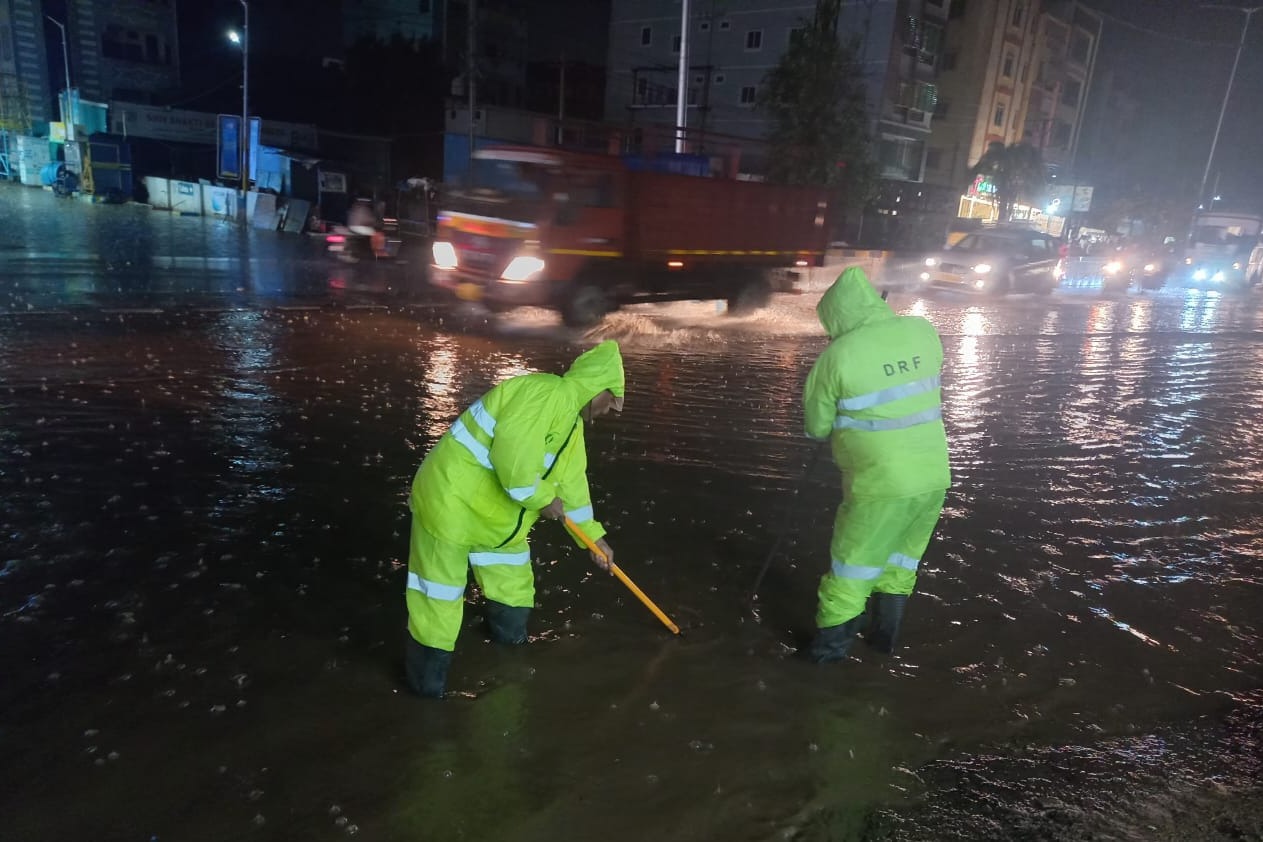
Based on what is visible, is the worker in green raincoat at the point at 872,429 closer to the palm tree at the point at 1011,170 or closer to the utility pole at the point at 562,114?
the utility pole at the point at 562,114

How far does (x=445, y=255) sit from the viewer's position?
39.6ft

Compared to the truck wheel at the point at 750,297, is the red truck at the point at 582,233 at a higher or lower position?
higher

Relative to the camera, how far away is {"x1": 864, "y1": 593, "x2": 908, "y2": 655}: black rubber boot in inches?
150

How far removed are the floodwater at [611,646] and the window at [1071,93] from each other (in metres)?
46.1

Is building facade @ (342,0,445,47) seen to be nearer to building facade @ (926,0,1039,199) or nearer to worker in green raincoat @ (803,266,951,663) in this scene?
building facade @ (926,0,1039,199)

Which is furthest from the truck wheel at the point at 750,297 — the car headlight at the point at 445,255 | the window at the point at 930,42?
the window at the point at 930,42

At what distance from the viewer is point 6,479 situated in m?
5.05

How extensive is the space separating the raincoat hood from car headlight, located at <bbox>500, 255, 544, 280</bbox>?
8.51 metres

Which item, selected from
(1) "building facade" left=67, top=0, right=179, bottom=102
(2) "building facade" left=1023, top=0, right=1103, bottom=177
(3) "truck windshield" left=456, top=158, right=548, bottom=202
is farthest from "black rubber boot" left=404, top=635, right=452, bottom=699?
(1) "building facade" left=67, top=0, right=179, bottom=102

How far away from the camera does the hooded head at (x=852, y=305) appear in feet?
11.4

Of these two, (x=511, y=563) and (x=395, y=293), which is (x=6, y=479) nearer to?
(x=511, y=563)

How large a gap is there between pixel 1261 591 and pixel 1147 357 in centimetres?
905

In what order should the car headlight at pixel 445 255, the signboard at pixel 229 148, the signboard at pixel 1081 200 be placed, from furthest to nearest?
the signboard at pixel 1081 200 → the signboard at pixel 229 148 → the car headlight at pixel 445 255

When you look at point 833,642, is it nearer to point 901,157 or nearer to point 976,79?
point 901,157
